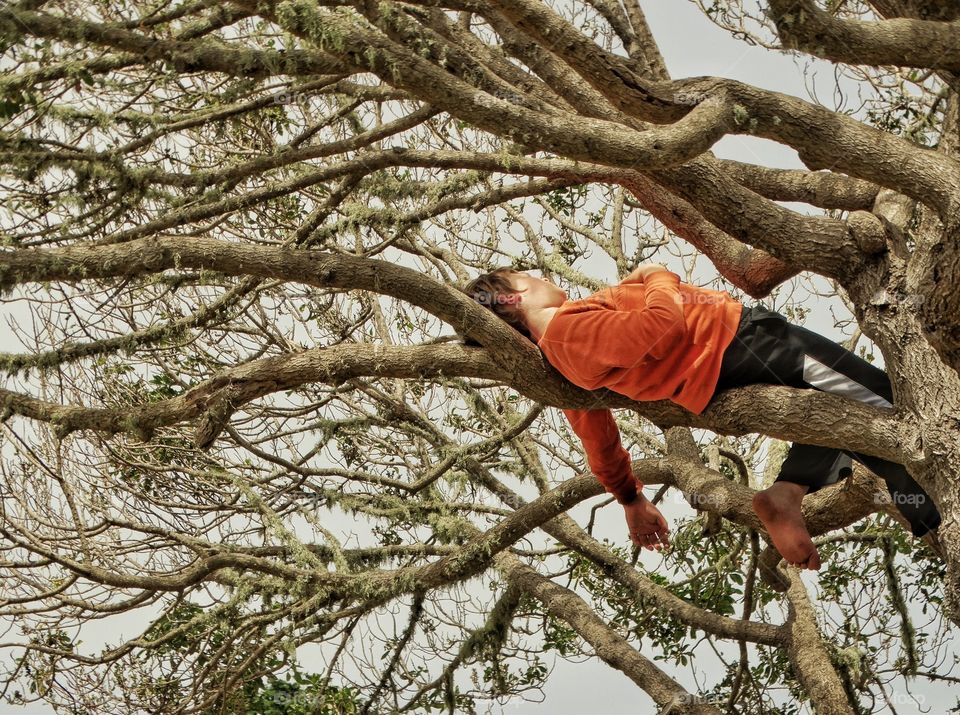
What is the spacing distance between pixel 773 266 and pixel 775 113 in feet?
3.01

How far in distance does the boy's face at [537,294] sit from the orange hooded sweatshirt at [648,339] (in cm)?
13

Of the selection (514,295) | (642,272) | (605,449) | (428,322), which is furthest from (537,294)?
(428,322)

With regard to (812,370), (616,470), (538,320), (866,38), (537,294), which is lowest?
(812,370)

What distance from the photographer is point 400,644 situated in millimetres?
6270

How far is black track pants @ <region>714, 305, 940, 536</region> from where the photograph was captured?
3885mm

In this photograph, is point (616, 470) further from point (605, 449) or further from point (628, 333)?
point (628, 333)

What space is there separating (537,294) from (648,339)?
1.67 ft

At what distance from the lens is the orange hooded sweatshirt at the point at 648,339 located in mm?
3717

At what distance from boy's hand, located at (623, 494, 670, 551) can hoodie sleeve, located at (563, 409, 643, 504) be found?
0.30 ft

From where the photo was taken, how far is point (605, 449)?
460cm

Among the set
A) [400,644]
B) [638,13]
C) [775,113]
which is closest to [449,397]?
[400,644]

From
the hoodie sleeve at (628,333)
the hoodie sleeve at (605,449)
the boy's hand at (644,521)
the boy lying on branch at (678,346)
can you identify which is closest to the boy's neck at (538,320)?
the boy lying on branch at (678,346)

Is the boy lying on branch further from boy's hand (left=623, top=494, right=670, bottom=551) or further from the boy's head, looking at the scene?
boy's hand (left=623, top=494, right=670, bottom=551)

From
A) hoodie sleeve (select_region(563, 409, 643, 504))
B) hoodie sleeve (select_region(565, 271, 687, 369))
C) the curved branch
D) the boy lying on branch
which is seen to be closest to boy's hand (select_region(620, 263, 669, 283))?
the boy lying on branch
